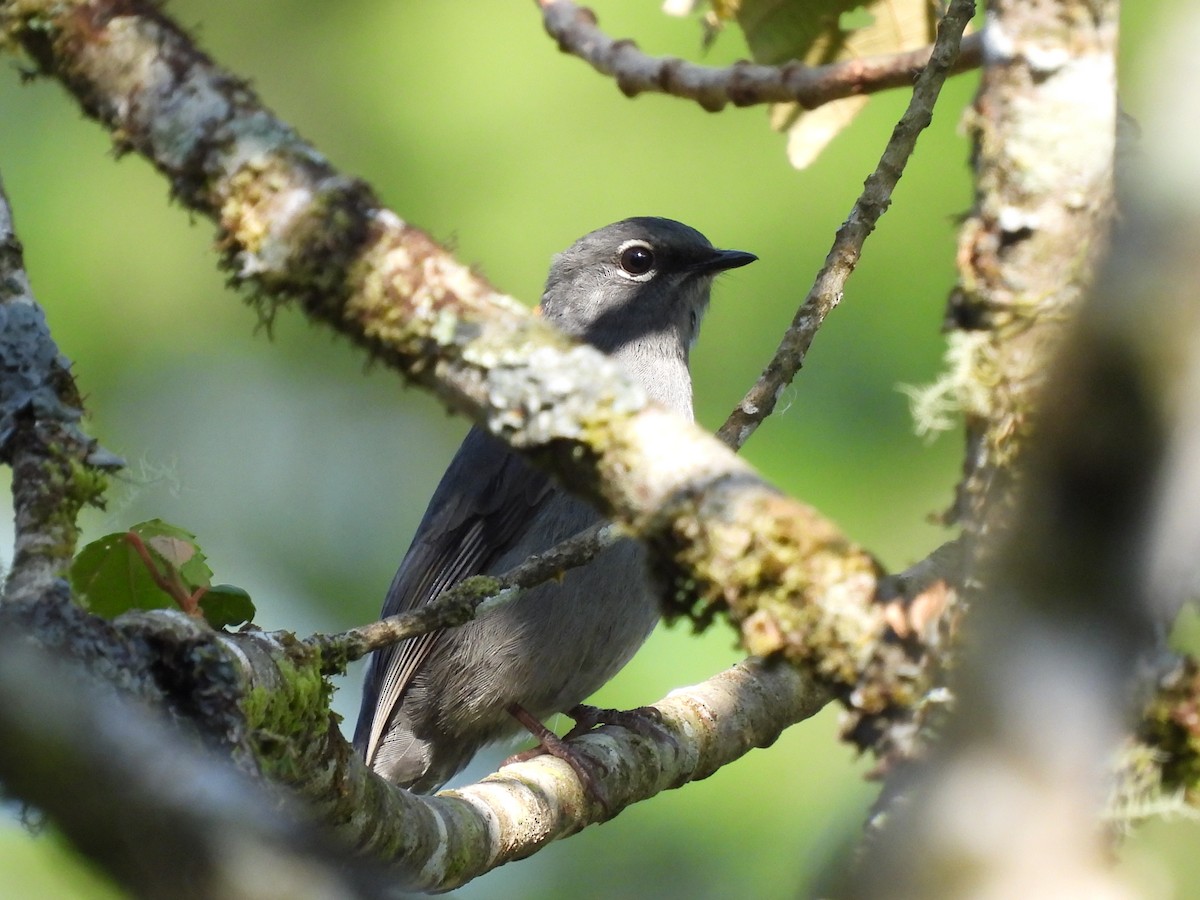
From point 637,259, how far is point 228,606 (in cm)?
375

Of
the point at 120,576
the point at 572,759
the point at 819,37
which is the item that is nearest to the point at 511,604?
the point at 572,759

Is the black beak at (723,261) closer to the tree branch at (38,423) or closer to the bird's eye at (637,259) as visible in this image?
the bird's eye at (637,259)

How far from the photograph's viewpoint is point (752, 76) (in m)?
4.45

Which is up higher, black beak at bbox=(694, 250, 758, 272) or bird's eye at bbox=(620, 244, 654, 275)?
black beak at bbox=(694, 250, 758, 272)

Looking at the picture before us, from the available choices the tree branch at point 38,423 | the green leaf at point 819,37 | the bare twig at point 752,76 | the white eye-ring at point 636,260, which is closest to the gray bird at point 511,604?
the white eye-ring at point 636,260

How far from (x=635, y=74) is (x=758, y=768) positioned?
421cm

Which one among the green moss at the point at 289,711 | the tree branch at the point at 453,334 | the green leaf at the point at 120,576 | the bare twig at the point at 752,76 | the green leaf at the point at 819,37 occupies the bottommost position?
the green moss at the point at 289,711

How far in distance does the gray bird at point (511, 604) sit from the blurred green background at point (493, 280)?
0.85 metres

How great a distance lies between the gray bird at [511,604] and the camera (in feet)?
17.5

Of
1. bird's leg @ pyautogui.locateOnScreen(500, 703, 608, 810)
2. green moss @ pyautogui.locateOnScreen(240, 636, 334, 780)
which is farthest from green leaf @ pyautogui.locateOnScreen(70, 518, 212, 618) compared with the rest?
bird's leg @ pyautogui.locateOnScreen(500, 703, 608, 810)

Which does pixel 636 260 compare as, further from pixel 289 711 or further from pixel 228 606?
pixel 289 711

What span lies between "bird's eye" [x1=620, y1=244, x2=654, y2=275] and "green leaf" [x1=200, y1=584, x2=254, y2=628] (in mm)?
3718

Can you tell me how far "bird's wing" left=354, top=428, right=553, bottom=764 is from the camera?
5582mm

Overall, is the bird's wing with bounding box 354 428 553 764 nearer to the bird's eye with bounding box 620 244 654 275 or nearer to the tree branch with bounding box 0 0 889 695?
the bird's eye with bounding box 620 244 654 275
